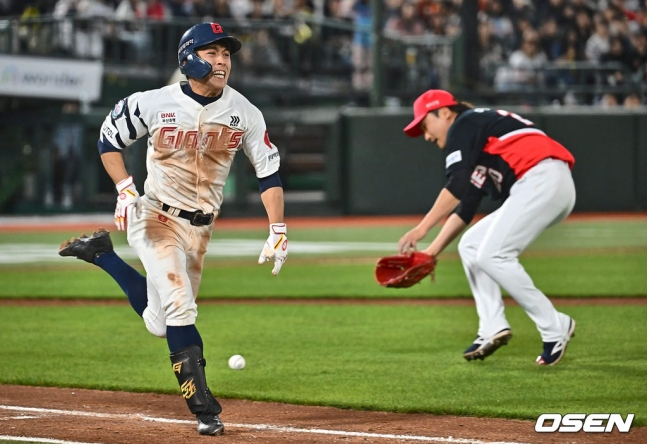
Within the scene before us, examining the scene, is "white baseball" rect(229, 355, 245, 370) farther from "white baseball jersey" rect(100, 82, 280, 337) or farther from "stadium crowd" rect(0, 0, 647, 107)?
"stadium crowd" rect(0, 0, 647, 107)

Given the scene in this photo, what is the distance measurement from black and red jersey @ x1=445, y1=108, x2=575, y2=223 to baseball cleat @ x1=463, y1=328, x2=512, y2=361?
82 cm

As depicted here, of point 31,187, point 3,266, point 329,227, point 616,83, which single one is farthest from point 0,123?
point 616,83

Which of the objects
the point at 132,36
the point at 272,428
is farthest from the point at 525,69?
the point at 272,428

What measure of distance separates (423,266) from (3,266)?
8778 millimetres

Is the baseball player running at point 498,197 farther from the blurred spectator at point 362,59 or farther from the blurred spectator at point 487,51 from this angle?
the blurred spectator at point 487,51

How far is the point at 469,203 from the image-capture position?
7.46 metres

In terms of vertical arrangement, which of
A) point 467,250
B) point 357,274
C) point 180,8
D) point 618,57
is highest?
point 180,8

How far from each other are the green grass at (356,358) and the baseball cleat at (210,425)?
1.03 metres

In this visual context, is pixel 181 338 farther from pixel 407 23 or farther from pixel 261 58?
pixel 407 23

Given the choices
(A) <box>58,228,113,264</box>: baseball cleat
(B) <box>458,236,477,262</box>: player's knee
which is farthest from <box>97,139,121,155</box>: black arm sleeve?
(B) <box>458,236,477,262</box>: player's knee

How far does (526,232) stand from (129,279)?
2.56 metres

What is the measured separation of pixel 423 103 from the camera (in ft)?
24.3

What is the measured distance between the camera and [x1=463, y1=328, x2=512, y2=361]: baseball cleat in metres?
7.41

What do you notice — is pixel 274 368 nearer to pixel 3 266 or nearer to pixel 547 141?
pixel 547 141
